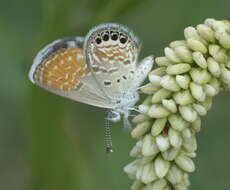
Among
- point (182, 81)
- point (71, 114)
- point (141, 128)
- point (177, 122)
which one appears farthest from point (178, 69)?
point (71, 114)

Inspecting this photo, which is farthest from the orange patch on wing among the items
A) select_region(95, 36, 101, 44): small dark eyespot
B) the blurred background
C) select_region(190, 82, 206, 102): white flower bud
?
select_region(190, 82, 206, 102): white flower bud

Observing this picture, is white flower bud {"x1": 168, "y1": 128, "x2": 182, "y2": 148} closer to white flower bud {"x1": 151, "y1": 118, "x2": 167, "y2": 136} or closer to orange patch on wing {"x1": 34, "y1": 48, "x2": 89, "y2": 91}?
white flower bud {"x1": 151, "y1": 118, "x2": 167, "y2": 136}

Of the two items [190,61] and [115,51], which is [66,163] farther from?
[190,61]

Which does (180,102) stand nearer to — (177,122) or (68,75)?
(177,122)

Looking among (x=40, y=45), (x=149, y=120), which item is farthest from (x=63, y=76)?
(x=149, y=120)

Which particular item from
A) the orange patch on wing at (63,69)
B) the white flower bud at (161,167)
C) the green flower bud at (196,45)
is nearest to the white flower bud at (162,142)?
the white flower bud at (161,167)

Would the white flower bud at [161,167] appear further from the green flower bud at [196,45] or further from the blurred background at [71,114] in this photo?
the blurred background at [71,114]
